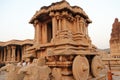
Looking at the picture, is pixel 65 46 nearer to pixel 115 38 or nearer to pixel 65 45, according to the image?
pixel 65 45

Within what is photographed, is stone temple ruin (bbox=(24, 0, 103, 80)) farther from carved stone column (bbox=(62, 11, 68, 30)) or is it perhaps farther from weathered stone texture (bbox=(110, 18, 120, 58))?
weathered stone texture (bbox=(110, 18, 120, 58))

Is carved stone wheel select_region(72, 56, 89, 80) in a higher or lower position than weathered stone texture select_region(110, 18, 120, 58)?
lower

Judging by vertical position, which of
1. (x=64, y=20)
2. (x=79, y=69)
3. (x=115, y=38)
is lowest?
(x=79, y=69)

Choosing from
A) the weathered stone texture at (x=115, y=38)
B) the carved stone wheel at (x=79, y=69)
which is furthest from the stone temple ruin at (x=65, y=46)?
the weathered stone texture at (x=115, y=38)

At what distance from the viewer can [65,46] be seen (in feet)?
20.0

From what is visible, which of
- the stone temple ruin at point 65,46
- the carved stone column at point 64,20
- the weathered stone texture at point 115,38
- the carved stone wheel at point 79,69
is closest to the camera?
the carved stone wheel at point 79,69

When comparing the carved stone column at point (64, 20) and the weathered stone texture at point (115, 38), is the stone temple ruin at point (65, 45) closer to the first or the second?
the carved stone column at point (64, 20)

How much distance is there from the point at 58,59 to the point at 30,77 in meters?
1.33

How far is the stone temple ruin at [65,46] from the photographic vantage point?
538 cm

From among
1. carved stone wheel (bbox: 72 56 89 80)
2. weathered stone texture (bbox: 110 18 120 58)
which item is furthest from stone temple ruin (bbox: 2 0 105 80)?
weathered stone texture (bbox: 110 18 120 58)

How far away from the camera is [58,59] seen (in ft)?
18.2

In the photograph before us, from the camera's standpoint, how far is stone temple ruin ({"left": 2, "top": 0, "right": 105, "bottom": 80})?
5.38m

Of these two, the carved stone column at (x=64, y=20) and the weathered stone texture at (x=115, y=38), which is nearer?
the carved stone column at (x=64, y=20)

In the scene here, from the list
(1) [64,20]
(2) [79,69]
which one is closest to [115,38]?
(1) [64,20]
